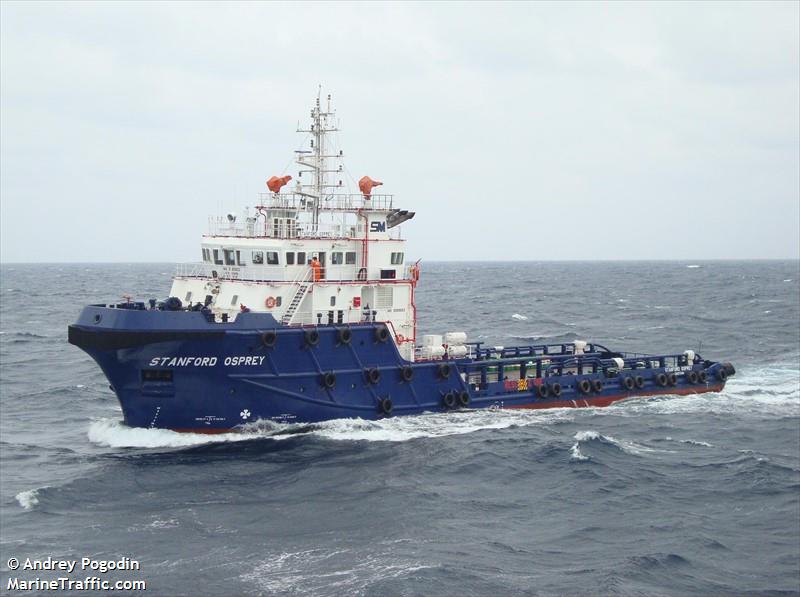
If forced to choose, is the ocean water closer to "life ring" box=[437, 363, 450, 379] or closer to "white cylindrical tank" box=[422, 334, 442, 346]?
"life ring" box=[437, 363, 450, 379]

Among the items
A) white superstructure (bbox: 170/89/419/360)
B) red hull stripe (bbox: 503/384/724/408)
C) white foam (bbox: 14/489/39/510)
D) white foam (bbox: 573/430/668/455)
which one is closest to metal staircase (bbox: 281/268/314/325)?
white superstructure (bbox: 170/89/419/360)

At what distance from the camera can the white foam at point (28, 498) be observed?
721 inches

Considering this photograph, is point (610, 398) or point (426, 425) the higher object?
point (610, 398)

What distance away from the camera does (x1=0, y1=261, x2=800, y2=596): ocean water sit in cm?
1511

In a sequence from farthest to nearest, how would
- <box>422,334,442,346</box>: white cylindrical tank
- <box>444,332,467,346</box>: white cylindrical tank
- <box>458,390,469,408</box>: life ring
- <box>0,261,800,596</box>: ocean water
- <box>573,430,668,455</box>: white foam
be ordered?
<box>444,332,467,346</box>: white cylindrical tank < <box>422,334,442,346</box>: white cylindrical tank < <box>458,390,469,408</box>: life ring < <box>573,430,668,455</box>: white foam < <box>0,261,800,596</box>: ocean water

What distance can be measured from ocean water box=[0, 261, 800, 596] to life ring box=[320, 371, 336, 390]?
3.60 ft

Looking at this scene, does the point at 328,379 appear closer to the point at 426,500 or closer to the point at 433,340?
the point at 433,340

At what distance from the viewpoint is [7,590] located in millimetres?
14344

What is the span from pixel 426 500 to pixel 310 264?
26.2 ft

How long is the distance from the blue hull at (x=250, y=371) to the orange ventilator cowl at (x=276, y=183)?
4.46 metres

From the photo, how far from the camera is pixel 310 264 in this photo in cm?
2447

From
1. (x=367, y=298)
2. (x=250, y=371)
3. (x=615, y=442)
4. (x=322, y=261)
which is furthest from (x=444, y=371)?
(x=250, y=371)

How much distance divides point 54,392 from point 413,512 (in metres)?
17.8

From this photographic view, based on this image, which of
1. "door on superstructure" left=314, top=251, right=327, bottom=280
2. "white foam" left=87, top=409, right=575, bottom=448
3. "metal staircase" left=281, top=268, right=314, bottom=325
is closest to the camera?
"white foam" left=87, top=409, right=575, bottom=448
